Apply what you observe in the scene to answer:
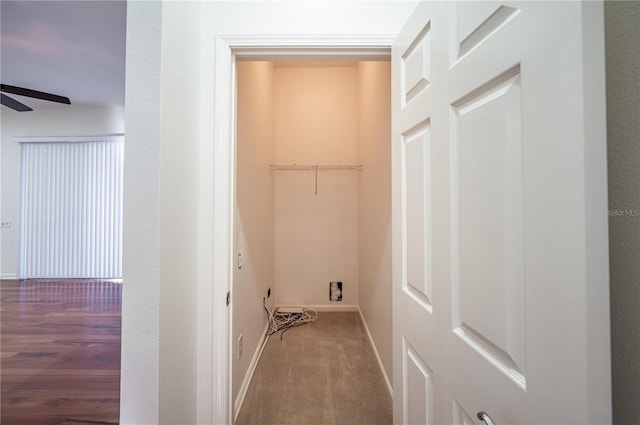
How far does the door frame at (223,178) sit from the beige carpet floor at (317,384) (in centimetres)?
62

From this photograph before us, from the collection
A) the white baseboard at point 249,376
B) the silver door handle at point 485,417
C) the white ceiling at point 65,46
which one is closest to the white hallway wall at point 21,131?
the white ceiling at point 65,46

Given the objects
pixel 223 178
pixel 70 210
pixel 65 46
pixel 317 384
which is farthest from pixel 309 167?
pixel 70 210

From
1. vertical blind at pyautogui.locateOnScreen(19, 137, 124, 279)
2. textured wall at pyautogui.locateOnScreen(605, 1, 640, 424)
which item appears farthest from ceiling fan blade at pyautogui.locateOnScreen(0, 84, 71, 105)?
textured wall at pyautogui.locateOnScreen(605, 1, 640, 424)

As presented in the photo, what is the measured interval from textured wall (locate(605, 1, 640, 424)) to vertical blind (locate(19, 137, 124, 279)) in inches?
210

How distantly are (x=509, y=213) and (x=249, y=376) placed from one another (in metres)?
1.97

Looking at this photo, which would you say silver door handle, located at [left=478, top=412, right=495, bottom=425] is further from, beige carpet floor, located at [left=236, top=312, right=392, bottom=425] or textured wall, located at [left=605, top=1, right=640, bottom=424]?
beige carpet floor, located at [left=236, top=312, right=392, bottom=425]

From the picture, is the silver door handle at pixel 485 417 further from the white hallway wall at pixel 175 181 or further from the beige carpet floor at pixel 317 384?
the beige carpet floor at pixel 317 384

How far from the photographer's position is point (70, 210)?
13.7ft

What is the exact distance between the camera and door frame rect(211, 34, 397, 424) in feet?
3.47

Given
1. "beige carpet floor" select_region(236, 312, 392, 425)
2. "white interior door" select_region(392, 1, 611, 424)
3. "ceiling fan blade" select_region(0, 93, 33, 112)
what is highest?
"ceiling fan blade" select_region(0, 93, 33, 112)

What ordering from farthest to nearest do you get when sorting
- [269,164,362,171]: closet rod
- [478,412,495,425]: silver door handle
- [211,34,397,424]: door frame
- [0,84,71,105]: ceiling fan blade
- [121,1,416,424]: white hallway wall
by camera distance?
[269,164,362,171]: closet rod
[0,84,71,105]: ceiling fan blade
[211,34,397,424]: door frame
[121,1,416,424]: white hallway wall
[478,412,495,425]: silver door handle

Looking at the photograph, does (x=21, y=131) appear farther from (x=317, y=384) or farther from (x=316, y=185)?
(x=317, y=384)

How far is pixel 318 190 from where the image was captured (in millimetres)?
3264

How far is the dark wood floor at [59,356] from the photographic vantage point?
61.6 inches
